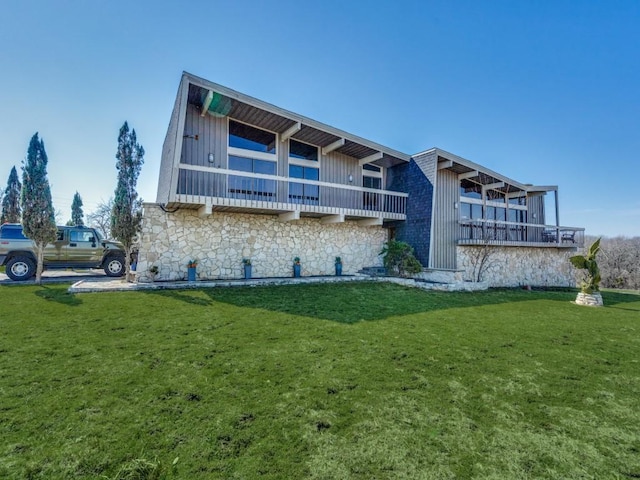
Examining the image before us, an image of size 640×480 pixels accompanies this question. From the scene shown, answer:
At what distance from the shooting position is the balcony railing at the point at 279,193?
8742mm

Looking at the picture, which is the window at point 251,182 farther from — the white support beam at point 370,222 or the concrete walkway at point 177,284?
the white support beam at point 370,222

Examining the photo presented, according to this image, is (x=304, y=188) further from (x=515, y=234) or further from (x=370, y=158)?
(x=515, y=234)

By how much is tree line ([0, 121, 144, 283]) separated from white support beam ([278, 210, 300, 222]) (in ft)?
15.6

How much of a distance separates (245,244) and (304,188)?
3071 millimetres

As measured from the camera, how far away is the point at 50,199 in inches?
368

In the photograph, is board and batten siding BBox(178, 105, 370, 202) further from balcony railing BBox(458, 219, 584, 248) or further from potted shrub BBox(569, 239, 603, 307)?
potted shrub BBox(569, 239, 603, 307)

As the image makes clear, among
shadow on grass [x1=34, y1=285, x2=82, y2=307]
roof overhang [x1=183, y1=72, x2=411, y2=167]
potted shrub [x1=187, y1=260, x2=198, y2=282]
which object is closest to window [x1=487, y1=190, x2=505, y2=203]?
roof overhang [x1=183, y1=72, x2=411, y2=167]

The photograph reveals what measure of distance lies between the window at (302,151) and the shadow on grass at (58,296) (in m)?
7.93

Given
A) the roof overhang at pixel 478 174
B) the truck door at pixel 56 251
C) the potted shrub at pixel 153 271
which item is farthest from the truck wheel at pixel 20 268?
the roof overhang at pixel 478 174

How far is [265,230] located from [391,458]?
30.4ft

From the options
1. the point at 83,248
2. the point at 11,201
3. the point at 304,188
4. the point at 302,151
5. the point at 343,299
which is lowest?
the point at 343,299

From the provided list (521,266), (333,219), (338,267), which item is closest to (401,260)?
(338,267)

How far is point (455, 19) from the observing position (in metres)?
9.86


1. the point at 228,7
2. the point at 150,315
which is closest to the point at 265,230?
the point at 150,315
